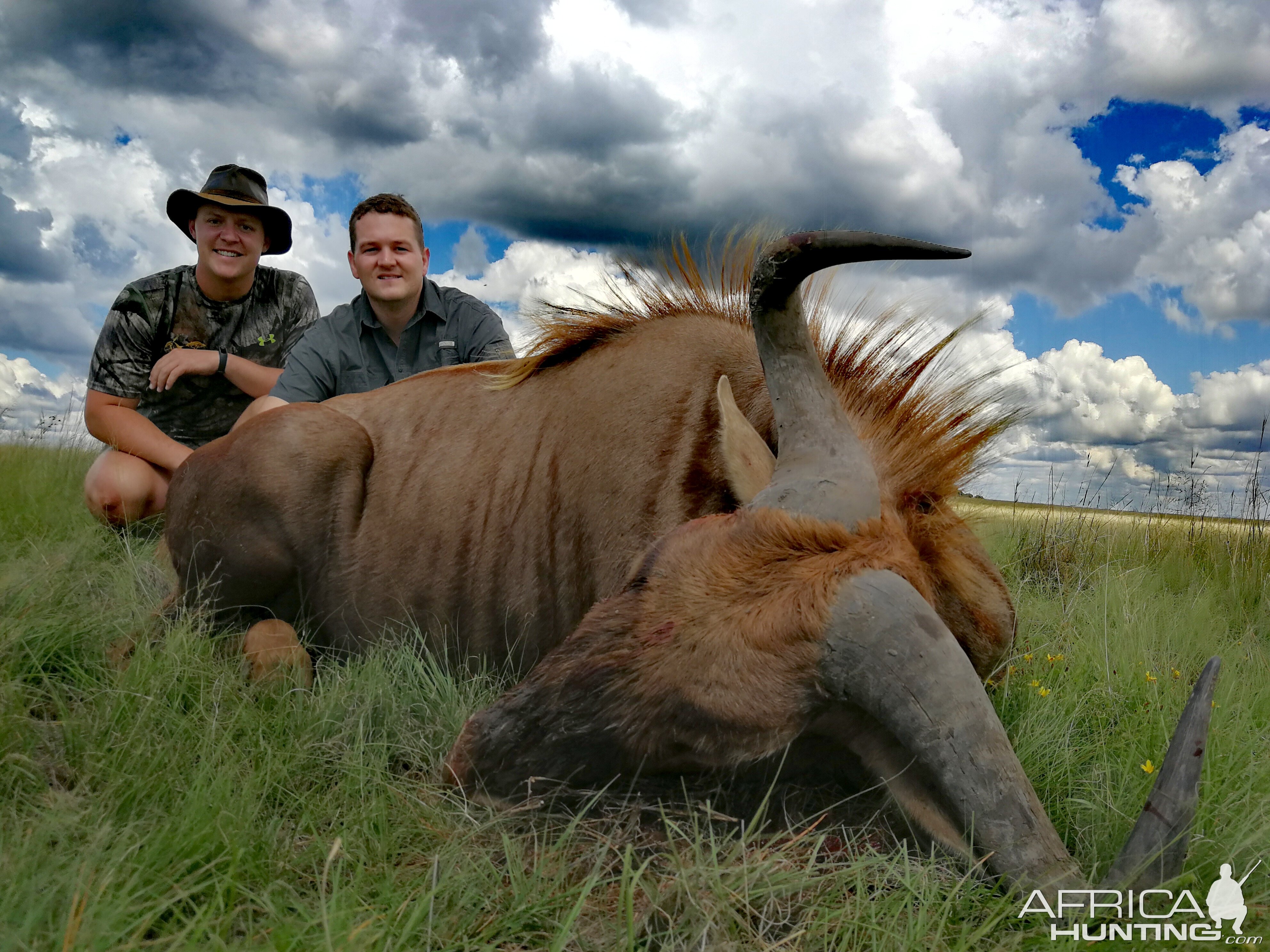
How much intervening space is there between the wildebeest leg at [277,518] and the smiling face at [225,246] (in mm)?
3117

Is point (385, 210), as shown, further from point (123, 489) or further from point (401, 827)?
point (401, 827)

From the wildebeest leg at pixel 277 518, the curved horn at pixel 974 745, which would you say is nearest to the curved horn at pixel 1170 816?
the curved horn at pixel 974 745

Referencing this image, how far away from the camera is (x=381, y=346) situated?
20.2 feet

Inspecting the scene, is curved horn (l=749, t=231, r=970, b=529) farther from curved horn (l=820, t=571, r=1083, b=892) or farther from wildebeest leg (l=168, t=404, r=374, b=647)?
wildebeest leg (l=168, t=404, r=374, b=647)

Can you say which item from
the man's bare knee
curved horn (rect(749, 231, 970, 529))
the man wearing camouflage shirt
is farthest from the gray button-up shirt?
curved horn (rect(749, 231, 970, 529))

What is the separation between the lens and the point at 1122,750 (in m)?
3.07

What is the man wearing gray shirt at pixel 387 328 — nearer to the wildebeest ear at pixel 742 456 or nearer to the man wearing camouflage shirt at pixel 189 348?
the man wearing camouflage shirt at pixel 189 348

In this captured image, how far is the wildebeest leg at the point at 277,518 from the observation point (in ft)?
13.0

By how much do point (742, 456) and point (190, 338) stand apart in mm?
5812

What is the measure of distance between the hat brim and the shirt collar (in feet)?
4.52

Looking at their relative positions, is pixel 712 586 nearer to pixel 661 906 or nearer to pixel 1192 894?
pixel 661 906

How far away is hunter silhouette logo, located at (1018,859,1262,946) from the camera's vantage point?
1877mm

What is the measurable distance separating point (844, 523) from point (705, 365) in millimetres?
1161

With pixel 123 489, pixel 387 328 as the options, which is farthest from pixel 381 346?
pixel 123 489
